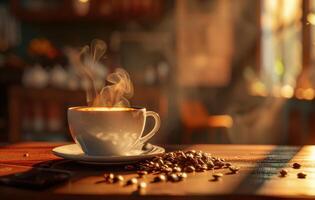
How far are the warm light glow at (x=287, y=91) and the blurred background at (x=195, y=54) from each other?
0.02 meters

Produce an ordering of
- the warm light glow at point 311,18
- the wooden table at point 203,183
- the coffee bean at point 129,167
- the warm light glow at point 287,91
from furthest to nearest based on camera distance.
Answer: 1. the warm light glow at point 287,91
2. the warm light glow at point 311,18
3. the coffee bean at point 129,167
4. the wooden table at point 203,183

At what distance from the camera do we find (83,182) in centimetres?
89

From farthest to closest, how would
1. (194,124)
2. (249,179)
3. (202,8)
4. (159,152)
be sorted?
1. (202,8)
2. (194,124)
3. (159,152)
4. (249,179)

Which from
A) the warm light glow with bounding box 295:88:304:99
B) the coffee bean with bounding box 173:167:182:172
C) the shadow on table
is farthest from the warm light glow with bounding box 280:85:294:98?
the coffee bean with bounding box 173:167:182:172

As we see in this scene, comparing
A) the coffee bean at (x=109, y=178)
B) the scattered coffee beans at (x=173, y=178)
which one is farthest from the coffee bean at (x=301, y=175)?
the coffee bean at (x=109, y=178)

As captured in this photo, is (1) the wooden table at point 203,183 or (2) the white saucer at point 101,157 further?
(2) the white saucer at point 101,157

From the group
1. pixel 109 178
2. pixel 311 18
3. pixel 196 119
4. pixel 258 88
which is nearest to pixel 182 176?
pixel 109 178

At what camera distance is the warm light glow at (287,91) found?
4.75 m

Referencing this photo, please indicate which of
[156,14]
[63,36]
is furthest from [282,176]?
[63,36]

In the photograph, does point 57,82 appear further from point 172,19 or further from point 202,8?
point 202,8

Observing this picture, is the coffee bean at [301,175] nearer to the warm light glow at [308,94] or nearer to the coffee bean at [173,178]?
the coffee bean at [173,178]

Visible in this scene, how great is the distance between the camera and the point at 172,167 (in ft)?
3.35

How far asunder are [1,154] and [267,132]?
13.3 feet

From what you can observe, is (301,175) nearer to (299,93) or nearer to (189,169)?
(189,169)
